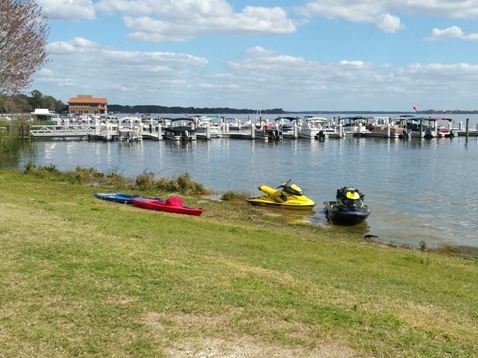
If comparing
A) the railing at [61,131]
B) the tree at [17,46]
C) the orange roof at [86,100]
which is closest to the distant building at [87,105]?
the orange roof at [86,100]

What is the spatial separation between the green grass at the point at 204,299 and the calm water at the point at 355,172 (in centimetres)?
824

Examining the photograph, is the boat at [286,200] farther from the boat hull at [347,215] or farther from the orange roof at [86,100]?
the orange roof at [86,100]

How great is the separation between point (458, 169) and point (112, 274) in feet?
129

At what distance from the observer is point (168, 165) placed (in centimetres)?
4409

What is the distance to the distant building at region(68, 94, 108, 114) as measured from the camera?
163 m

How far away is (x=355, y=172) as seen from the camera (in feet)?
130

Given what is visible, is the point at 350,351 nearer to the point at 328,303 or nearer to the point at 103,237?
the point at 328,303

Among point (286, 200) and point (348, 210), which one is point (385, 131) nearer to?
point (286, 200)

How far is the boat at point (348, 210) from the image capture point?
19.8 meters

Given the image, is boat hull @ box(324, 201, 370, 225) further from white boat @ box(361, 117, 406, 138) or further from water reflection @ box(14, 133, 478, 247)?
white boat @ box(361, 117, 406, 138)

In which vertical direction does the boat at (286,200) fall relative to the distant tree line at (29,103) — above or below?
below

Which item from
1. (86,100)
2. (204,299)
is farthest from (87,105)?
(204,299)

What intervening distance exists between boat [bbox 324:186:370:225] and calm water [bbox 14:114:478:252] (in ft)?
1.26

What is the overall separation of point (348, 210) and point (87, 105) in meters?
155
